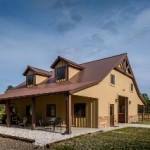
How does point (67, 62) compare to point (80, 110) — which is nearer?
point (80, 110)

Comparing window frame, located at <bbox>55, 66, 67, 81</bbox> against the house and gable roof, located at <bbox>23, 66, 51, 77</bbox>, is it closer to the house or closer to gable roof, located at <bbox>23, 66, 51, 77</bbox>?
the house

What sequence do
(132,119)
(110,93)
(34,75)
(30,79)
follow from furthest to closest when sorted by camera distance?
(132,119) < (30,79) < (34,75) < (110,93)

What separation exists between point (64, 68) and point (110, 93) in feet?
16.0

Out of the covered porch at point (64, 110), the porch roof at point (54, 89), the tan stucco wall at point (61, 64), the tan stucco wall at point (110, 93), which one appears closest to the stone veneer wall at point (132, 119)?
the tan stucco wall at point (110, 93)

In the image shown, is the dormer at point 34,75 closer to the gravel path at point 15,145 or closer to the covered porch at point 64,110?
the covered porch at point 64,110

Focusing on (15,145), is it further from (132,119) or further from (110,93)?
(132,119)

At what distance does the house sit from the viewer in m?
21.5

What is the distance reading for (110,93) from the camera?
80.2 ft

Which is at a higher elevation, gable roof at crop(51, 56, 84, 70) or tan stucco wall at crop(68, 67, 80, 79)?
gable roof at crop(51, 56, 84, 70)

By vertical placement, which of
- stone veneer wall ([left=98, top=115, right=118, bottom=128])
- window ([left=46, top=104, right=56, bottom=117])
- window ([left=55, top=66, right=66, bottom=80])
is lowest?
stone veneer wall ([left=98, top=115, right=118, bottom=128])

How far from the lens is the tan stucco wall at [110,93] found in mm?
21750

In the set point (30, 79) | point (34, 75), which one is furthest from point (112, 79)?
point (30, 79)

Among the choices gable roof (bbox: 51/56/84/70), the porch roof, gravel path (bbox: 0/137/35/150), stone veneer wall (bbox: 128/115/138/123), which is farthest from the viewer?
stone veneer wall (bbox: 128/115/138/123)

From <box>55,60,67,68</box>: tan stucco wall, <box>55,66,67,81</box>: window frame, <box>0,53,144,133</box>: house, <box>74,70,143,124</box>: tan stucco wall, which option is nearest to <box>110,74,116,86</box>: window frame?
<box>0,53,144,133</box>: house
